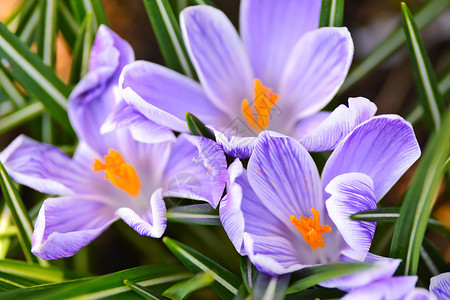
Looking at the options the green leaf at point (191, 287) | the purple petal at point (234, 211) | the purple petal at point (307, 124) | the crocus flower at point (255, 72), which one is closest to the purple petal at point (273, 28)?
the crocus flower at point (255, 72)

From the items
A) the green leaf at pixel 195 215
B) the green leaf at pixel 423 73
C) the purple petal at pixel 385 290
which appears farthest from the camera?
the green leaf at pixel 423 73

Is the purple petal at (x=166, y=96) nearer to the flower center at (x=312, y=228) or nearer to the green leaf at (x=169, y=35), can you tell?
the green leaf at (x=169, y=35)

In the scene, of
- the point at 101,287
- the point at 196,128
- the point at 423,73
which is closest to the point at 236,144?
the point at 196,128

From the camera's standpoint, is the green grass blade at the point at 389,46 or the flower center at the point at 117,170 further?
the green grass blade at the point at 389,46

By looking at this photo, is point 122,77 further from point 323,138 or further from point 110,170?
point 323,138

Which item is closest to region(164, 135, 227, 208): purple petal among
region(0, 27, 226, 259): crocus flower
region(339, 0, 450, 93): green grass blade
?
region(0, 27, 226, 259): crocus flower

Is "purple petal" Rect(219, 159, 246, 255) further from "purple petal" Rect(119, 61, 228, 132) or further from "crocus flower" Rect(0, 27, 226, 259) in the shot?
"purple petal" Rect(119, 61, 228, 132)
